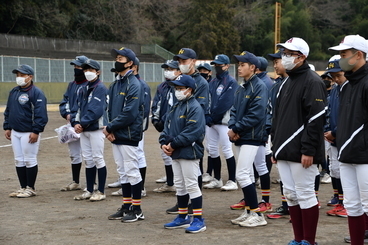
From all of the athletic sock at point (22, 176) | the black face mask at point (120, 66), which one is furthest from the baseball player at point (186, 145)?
the athletic sock at point (22, 176)

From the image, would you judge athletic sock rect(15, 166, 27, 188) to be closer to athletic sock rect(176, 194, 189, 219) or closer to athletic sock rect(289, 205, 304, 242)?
athletic sock rect(176, 194, 189, 219)

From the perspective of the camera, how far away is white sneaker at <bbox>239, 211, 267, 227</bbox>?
751 centimetres

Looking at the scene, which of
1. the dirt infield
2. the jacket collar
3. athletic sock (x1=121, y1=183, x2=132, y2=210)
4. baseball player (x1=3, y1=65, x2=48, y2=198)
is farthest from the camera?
baseball player (x1=3, y1=65, x2=48, y2=198)

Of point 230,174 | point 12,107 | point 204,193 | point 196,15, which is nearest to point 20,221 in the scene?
point 12,107

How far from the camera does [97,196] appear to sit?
30.9 ft

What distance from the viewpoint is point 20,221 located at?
7.92 m

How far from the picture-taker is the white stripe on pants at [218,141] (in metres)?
10.5

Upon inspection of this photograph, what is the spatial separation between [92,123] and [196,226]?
2.86 meters

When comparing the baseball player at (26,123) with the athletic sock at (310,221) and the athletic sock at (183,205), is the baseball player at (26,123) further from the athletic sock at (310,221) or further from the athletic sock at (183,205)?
the athletic sock at (310,221)

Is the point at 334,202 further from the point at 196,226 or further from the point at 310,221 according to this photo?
the point at 310,221

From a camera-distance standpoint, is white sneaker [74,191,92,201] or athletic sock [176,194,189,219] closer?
athletic sock [176,194,189,219]

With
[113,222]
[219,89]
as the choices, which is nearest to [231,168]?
[219,89]

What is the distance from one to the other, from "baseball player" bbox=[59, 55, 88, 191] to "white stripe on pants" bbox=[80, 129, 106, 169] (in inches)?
31.4

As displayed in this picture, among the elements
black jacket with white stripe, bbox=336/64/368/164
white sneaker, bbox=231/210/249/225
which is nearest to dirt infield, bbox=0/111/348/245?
white sneaker, bbox=231/210/249/225
